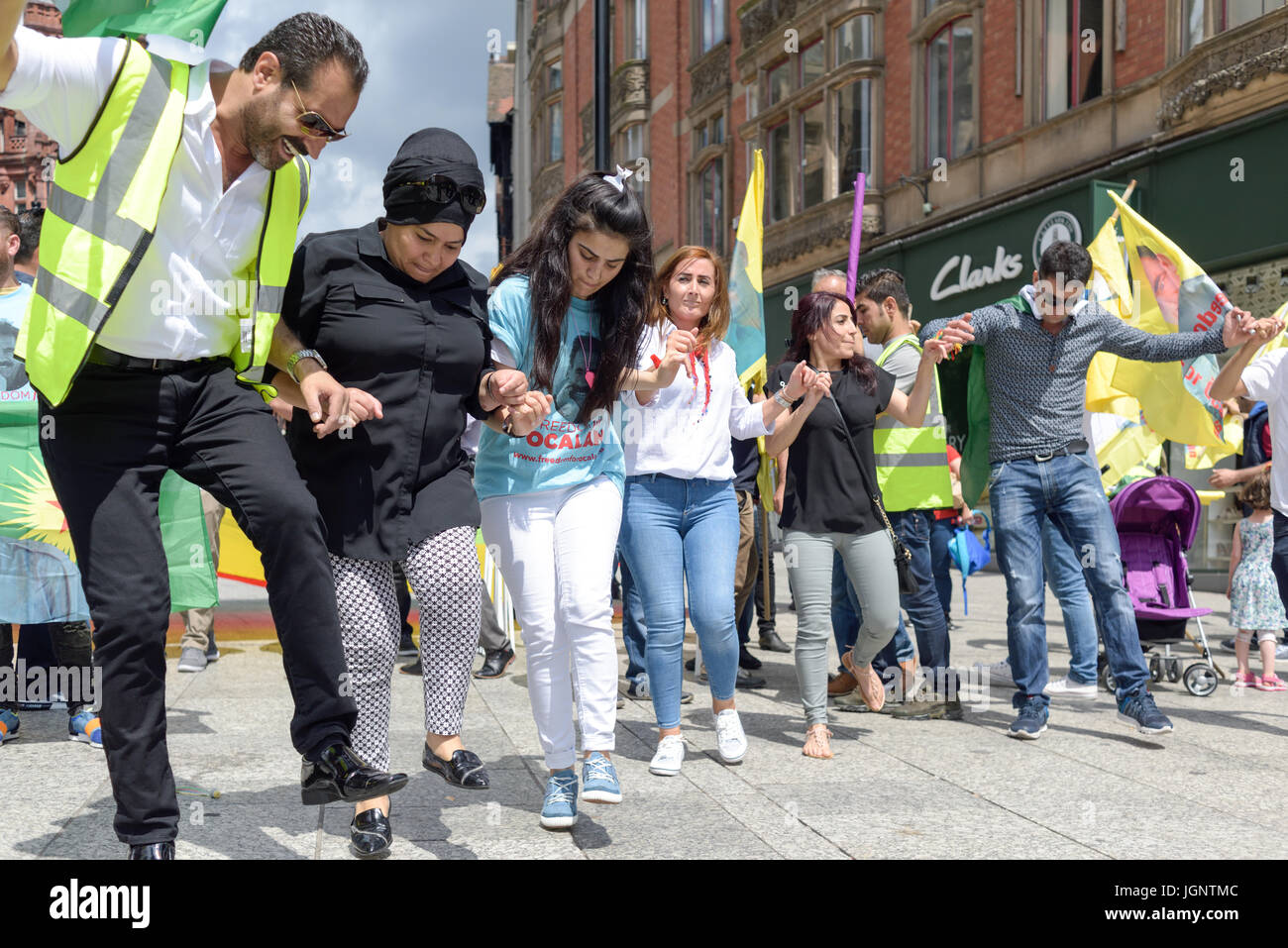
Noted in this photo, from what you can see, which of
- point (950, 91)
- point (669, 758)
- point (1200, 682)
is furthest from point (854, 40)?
point (669, 758)

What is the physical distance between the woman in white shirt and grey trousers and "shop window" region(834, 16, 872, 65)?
1627 centimetres

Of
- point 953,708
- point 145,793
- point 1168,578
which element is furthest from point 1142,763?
point 145,793

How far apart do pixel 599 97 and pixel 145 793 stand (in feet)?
19.7

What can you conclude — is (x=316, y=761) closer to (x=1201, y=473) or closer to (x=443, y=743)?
(x=443, y=743)

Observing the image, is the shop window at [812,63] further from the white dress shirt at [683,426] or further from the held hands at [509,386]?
the held hands at [509,386]

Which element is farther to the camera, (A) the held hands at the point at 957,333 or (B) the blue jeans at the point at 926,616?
(B) the blue jeans at the point at 926,616

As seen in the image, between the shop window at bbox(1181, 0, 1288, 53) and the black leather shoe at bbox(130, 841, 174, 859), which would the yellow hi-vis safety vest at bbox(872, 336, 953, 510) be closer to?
the black leather shoe at bbox(130, 841, 174, 859)

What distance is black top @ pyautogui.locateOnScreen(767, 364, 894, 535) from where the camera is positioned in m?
5.50

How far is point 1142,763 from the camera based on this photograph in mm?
4953

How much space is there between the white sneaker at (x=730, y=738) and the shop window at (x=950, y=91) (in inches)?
569

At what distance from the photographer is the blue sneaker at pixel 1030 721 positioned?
17.8 feet

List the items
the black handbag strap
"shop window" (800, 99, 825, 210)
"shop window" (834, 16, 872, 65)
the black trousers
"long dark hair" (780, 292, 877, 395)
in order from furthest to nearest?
"shop window" (800, 99, 825, 210), "shop window" (834, 16, 872, 65), "long dark hair" (780, 292, 877, 395), the black handbag strap, the black trousers

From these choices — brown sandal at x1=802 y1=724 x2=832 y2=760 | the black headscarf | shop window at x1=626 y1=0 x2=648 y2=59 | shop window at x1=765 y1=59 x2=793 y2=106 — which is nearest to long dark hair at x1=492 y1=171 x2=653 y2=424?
the black headscarf

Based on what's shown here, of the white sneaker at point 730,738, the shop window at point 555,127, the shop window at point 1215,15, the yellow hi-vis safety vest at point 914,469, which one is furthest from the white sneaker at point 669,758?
the shop window at point 555,127
